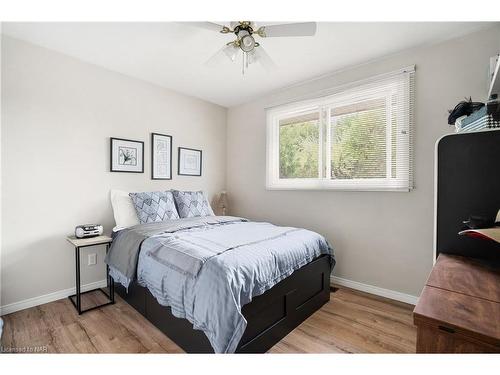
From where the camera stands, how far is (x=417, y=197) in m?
2.28

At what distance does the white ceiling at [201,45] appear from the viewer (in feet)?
6.57

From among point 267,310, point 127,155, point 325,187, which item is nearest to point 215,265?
point 267,310

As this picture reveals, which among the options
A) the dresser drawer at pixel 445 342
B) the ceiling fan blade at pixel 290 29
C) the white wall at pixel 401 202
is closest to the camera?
the dresser drawer at pixel 445 342

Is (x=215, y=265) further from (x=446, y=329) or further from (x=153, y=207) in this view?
(x=153, y=207)

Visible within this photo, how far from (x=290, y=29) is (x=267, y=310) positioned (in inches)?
78.1

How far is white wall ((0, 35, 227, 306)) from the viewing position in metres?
2.14

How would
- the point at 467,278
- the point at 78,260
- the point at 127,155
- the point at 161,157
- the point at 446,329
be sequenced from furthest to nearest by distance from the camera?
the point at 161,157 < the point at 127,155 < the point at 78,260 < the point at 467,278 < the point at 446,329

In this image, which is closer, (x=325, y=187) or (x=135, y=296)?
(x=135, y=296)

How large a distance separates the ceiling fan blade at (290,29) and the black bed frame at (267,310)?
1.80 m

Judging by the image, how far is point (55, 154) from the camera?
7.77 feet

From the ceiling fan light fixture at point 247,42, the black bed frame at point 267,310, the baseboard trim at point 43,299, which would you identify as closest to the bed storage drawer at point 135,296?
the black bed frame at point 267,310

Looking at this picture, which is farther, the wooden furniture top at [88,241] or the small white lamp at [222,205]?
the small white lamp at [222,205]

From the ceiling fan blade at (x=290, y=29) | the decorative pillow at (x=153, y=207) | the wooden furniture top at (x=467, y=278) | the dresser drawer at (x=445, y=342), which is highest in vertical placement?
the ceiling fan blade at (x=290, y=29)

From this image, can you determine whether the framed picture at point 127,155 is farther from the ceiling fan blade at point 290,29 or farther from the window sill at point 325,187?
the ceiling fan blade at point 290,29
